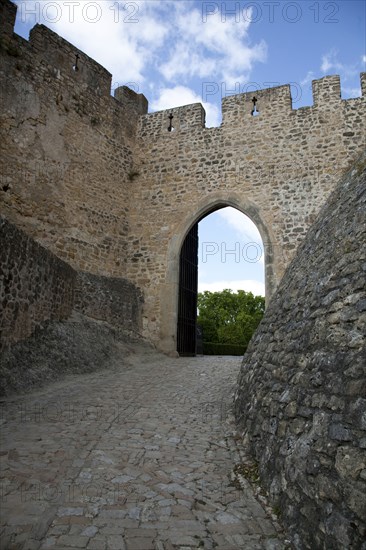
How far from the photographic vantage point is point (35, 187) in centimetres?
962

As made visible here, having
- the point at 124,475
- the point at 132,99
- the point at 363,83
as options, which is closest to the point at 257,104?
the point at 363,83

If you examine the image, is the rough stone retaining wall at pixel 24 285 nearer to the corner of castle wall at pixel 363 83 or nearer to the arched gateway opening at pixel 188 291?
the arched gateway opening at pixel 188 291

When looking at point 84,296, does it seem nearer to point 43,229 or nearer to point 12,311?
point 43,229

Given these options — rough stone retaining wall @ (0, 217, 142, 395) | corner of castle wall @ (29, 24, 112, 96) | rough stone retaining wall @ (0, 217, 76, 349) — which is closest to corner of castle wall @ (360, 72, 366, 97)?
corner of castle wall @ (29, 24, 112, 96)

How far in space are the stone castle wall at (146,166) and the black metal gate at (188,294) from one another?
18.7 inches

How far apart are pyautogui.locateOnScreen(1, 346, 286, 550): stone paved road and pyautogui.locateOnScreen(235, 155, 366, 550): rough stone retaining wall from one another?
0.32 meters

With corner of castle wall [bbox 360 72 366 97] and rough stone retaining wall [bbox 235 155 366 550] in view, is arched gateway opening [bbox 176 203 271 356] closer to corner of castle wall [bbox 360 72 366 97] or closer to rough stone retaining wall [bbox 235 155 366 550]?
corner of castle wall [bbox 360 72 366 97]

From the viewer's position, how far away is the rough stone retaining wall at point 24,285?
5879mm

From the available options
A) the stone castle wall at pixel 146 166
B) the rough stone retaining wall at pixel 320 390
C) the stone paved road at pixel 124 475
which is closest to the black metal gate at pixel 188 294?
the stone castle wall at pixel 146 166

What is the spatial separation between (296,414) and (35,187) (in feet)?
28.3

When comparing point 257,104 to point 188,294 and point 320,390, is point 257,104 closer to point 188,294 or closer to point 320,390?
point 188,294

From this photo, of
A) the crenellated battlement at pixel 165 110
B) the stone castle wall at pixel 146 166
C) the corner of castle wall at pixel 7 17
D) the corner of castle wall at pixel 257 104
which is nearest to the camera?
the corner of castle wall at pixel 7 17

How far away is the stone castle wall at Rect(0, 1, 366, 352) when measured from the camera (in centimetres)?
970

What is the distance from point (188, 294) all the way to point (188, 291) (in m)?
0.09
